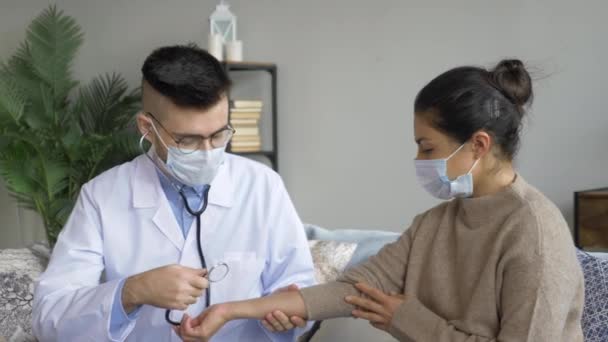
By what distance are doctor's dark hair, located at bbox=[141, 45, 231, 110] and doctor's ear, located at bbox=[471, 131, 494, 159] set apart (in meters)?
0.59

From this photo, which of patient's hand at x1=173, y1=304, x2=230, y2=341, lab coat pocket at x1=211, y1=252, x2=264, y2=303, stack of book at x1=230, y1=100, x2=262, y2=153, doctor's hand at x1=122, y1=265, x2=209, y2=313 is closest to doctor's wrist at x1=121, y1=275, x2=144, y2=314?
doctor's hand at x1=122, y1=265, x2=209, y2=313

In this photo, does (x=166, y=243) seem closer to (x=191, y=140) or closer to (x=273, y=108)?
(x=191, y=140)

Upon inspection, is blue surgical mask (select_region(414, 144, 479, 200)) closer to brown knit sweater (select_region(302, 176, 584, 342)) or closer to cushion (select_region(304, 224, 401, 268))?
brown knit sweater (select_region(302, 176, 584, 342))

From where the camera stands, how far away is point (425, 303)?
1.56 metres

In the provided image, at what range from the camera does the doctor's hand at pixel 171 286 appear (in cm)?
143

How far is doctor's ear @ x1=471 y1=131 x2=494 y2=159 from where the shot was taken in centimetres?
145

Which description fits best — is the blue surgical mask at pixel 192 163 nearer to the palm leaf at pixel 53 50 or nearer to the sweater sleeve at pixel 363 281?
the sweater sleeve at pixel 363 281

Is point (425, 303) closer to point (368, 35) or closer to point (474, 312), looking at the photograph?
point (474, 312)

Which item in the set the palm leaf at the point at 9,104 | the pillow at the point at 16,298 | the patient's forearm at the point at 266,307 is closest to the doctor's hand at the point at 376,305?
the patient's forearm at the point at 266,307

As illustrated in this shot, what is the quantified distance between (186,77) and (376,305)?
67cm

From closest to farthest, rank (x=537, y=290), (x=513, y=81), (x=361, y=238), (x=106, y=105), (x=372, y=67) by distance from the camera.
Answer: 1. (x=537, y=290)
2. (x=513, y=81)
3. (x=361, y=238)
4. (x=372, y=67)
5. (x=106, y=105)

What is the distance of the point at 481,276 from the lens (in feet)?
4.64

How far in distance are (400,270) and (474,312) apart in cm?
27

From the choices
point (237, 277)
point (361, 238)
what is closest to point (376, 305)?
point (237, 277)
